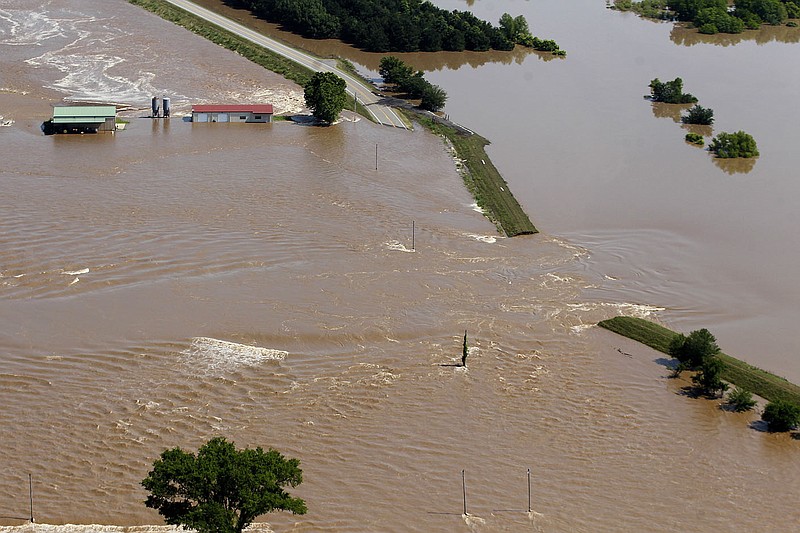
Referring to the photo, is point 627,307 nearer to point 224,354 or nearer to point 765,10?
point 224,354

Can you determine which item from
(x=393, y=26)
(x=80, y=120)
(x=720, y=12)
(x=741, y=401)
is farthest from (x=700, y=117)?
(x=80, y=120)

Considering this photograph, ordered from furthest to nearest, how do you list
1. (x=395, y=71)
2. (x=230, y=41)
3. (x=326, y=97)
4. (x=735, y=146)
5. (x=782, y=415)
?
(x=230, y=41), (x=395, y=71), (x=326, y=97), (x=735, y=146), (x=782, y=415)

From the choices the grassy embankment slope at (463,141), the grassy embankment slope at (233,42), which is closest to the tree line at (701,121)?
the grassy embankment slope at (463,141)

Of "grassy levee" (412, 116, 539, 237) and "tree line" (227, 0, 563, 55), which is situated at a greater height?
"tree line" (227, 0, 563, 55)

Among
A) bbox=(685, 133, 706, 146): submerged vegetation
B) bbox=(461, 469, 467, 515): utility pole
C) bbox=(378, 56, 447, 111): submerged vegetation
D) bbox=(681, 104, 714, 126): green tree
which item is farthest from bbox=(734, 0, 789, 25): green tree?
bbox=(461, 469, 467, 515): utility pole

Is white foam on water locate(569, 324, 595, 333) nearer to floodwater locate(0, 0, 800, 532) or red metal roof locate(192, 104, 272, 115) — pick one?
floodwater locate(0, 0, 800, 532)

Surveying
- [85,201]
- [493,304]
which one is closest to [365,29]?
[85,201]

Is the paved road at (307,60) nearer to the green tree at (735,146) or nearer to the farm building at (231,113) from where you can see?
the farm building at (231,113)
